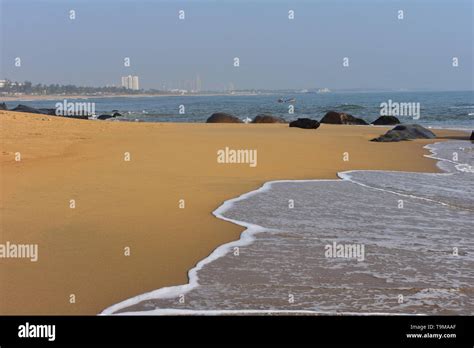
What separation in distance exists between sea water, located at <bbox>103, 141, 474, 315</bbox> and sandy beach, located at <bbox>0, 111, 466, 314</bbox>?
1.06 ft

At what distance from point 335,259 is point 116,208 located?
3.26 meters

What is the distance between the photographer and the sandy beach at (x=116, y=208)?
481 cm

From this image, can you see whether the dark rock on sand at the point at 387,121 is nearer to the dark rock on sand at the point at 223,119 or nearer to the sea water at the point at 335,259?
the dark rock on sand at the point at 223,119

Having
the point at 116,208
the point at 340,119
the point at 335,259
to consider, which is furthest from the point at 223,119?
the point at 335,259

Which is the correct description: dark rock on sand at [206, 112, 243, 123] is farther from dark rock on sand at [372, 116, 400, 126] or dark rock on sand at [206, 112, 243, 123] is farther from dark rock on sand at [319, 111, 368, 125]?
dark rock on sand at [372, 116, 400, 126]

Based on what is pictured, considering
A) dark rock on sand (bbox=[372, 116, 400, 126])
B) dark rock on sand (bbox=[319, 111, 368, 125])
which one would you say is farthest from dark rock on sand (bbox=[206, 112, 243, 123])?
dark rock on sand (bbox=[372, 116, 400, 126])

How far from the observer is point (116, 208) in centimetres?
770

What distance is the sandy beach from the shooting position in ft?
15.8

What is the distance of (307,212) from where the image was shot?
7.78 metres

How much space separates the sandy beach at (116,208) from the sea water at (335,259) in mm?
324
